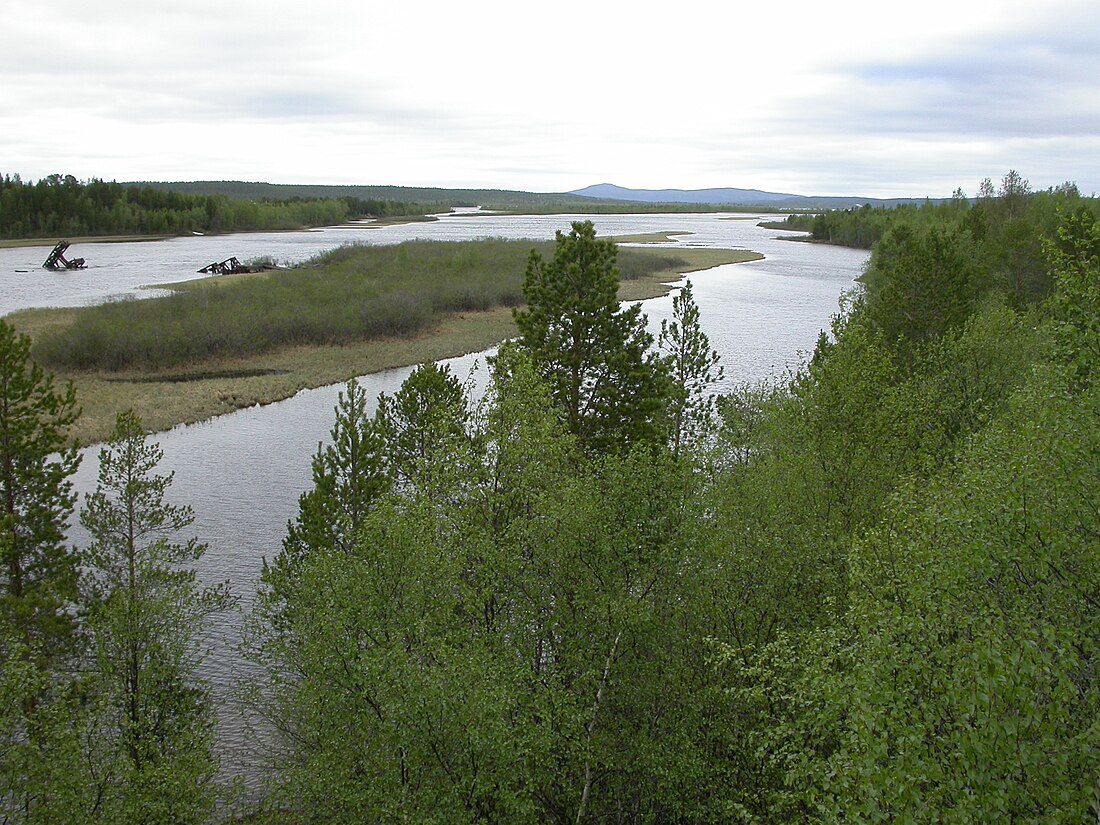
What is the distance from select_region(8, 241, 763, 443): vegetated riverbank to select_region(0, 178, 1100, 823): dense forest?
112 ft

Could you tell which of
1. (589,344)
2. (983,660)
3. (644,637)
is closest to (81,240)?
(589,344)

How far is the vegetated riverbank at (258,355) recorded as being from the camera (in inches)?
2168

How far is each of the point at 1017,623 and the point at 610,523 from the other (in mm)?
6804

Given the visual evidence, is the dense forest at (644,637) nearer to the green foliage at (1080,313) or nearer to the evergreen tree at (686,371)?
the green foliage at (1080,313)

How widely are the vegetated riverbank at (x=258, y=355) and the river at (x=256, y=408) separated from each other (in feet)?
8.60

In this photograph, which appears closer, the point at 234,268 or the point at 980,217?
the point at 980,217

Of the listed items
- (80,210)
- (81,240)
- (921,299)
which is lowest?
(921,299)

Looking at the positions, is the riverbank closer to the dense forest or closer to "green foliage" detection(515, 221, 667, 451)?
the dense forest

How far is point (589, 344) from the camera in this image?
26.3m

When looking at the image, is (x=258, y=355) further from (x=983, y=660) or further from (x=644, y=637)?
(x=983, y=660)

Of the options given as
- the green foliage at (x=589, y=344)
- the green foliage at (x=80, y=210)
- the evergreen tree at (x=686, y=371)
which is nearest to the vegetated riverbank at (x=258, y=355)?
the evergreen tree at (x=686, y=371)

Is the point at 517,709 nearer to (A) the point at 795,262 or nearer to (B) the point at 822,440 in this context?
(B) the point at 822,440

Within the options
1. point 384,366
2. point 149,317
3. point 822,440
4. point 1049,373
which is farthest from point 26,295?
point 1049,373

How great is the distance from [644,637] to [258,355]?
210 feet
